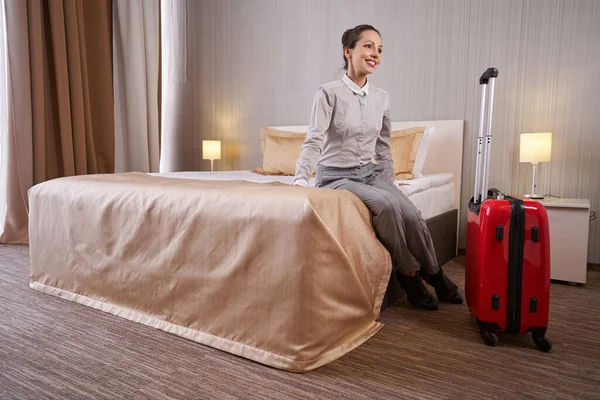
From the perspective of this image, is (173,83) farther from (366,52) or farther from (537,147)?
(537,147)

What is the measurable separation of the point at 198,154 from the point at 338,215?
345cm

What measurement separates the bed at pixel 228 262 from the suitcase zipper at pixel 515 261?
1.46ft

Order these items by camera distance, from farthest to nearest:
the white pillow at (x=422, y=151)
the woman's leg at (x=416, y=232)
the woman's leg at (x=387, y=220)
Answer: the white pillow at (x=422, y=151), the woman's leg at (x=416, y=232), the woman's leg at (x=387, y=220)

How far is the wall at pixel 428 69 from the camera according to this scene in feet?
9.30

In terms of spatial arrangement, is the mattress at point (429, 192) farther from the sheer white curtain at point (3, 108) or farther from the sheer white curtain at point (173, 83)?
the sheer white curtain at point (173, 83)

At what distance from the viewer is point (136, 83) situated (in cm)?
409

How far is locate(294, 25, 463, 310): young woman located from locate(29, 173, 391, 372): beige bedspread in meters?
0.09

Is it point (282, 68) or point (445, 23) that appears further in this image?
point (282, 68)

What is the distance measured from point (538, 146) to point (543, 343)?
1.50 meters

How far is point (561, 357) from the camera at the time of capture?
1542 millimetres

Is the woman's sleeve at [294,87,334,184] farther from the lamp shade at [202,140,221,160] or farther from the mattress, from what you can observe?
the lamp shade at [202,140,221,160]

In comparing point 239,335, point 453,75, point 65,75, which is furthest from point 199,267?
point 65,75

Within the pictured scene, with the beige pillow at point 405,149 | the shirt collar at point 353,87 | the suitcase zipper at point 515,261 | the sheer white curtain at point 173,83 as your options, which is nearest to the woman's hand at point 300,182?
the shirt collar at point 353,87

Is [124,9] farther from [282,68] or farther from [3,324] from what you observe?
[3,324]
